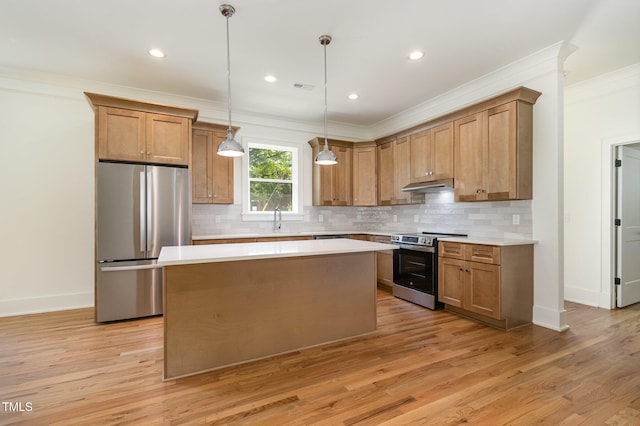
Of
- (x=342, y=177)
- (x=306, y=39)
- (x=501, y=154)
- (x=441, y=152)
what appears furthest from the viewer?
(x=342, y=177)

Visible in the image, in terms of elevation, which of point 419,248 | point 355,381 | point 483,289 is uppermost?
point 419,248

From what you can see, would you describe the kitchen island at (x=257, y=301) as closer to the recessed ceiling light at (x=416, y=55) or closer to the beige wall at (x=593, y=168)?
the recessed ceiling light at (x=416, y=55)

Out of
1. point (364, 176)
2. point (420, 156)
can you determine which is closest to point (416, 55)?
point (420, 156)

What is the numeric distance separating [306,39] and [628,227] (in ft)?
14.9

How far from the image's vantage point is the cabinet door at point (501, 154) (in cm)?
332

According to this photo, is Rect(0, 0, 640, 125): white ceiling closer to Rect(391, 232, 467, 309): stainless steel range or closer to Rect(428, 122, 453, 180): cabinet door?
Rect(428, 122, 453, 180): cabinet door

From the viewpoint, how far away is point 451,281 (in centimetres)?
368

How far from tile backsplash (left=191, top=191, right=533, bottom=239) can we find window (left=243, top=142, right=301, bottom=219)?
0.23m

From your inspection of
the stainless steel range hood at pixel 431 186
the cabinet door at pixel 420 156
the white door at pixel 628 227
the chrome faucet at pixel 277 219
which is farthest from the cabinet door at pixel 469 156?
the chrome faucet at pixel 277 219

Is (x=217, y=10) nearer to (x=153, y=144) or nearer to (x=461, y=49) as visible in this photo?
(x=153, y=144)

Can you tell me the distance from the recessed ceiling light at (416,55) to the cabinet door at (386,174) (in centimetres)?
187

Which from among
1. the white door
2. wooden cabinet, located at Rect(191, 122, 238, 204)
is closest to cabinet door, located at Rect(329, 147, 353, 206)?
wooden cabinet, located at Rect(191, 122, 238, 204)

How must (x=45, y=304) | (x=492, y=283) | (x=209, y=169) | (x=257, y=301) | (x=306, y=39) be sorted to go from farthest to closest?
1. (x=209, y=169)
2. (x=45, y=304)
3. (x=492, y=283)
4. (x=306, y=39)
5. (x=257, y=301)

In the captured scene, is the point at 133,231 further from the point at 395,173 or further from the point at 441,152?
the point at 441,152
